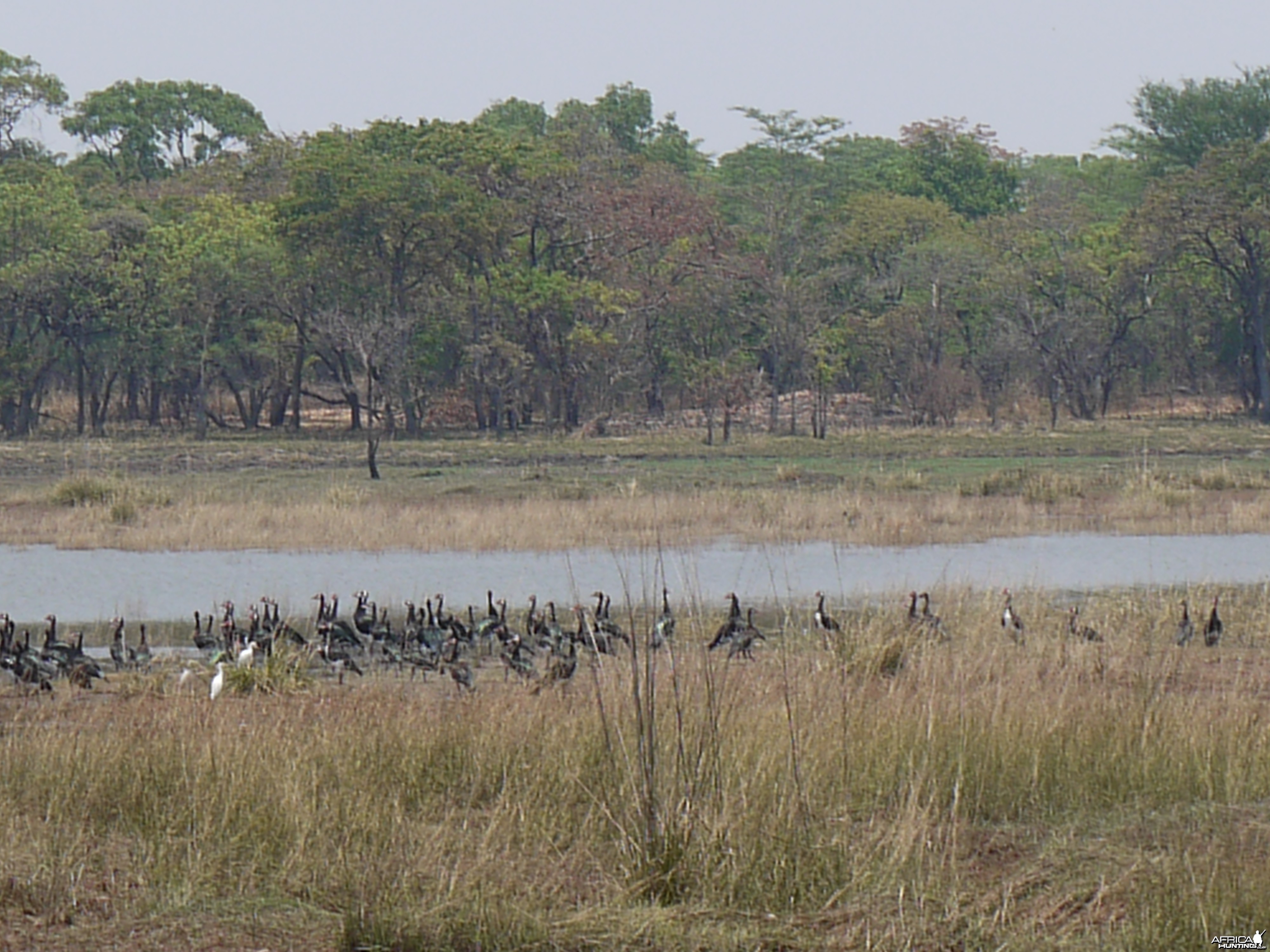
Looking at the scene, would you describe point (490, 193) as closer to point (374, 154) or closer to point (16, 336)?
point (374, 154)

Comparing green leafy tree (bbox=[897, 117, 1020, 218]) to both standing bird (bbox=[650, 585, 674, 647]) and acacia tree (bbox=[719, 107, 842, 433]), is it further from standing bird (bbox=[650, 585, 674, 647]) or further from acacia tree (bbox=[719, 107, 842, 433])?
standing bird (bbox=[650, 585, 674, 647])

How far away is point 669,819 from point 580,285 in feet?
155

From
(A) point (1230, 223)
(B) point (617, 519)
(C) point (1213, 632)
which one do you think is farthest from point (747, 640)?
(A) point (1230, 223)

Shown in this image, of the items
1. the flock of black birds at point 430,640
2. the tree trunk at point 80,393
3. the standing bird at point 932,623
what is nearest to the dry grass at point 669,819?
the flock of black birds at point 430,640

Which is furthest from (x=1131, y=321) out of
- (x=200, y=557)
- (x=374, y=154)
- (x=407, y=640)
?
(x=407, y=640)

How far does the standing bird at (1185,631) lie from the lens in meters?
12.8

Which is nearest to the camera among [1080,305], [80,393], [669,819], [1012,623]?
[669,819]

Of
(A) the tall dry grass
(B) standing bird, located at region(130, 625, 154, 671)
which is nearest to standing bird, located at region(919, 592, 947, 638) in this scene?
(B) standing bird, located at region(130, 625, 154, 671)

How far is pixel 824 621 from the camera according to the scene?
12.9 metres

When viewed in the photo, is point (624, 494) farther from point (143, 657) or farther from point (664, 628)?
point (664, 628)

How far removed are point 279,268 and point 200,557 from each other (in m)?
30.9

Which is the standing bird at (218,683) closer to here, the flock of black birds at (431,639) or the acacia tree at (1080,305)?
the flock of black birds at (431,639)

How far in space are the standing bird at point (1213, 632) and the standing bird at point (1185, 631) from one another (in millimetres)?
112

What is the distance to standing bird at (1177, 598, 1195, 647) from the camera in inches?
505
